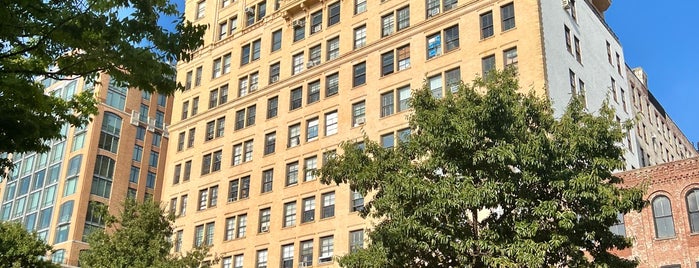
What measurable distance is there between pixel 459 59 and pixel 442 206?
906 inches

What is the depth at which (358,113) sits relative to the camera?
46000 mm

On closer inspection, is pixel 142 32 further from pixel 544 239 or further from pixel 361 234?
pixel 361 234

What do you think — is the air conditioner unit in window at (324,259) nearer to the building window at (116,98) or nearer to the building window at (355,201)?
the building window at (355,201)

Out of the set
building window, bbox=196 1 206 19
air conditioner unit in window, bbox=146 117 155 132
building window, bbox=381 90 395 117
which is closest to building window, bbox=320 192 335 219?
building window, bbox=381 90 395 117

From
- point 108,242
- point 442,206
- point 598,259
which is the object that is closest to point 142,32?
point 442,206

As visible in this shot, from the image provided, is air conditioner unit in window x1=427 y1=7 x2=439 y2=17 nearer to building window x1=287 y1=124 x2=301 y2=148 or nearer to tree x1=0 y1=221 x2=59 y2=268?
building window x1=287 y1=124 x2=301 y2=148

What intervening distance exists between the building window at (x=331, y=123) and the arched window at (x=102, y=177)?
39.9 meters

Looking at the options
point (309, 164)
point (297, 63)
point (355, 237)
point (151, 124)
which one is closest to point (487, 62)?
point (355, 237)

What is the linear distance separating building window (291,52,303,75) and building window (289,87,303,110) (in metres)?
1.49

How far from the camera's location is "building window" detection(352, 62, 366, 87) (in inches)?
1853

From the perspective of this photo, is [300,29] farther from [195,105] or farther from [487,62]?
[487,62]

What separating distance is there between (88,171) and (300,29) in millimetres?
36393

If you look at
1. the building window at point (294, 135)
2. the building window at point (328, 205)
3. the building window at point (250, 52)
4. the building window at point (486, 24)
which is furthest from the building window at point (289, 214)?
the building window at point (486, 24)

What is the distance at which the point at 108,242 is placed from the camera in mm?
34219
